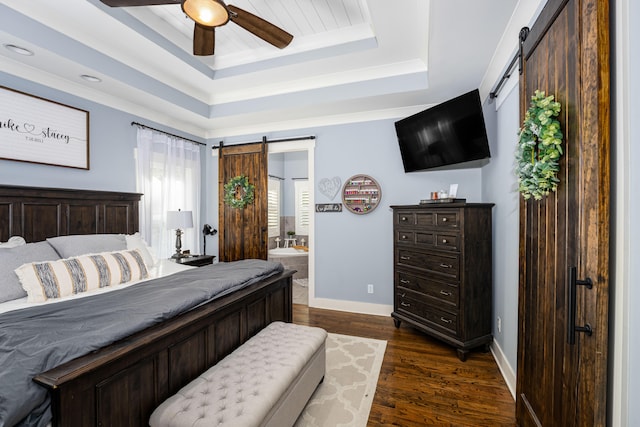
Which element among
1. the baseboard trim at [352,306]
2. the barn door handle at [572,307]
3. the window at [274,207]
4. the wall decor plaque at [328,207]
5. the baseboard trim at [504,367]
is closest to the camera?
the barn door handle at [572,307]

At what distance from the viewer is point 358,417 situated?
199 centimetres

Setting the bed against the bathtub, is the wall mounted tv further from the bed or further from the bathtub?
the bathtub

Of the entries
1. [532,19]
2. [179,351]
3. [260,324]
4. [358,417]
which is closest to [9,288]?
[179,351]

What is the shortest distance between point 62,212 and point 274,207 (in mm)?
4412

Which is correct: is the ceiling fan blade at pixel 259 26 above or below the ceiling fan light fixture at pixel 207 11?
above

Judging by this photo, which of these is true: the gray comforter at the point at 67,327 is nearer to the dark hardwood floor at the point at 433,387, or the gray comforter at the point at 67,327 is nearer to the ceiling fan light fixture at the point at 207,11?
the dark hardwood floor at the point at 433,387

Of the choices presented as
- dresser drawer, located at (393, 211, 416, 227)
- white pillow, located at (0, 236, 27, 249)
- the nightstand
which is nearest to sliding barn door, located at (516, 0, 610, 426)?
dresser drawer, located at (393, 211, 416, 227)

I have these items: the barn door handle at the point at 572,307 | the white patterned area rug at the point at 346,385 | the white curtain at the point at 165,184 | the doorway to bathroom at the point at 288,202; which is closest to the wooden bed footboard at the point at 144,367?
the white patterned area rug at the point at 346,385

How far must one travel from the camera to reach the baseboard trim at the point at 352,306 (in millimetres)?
3910

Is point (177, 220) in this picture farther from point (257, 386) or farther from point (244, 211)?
point (257, 386)

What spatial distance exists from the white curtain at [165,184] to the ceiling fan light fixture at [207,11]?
2.14 meters

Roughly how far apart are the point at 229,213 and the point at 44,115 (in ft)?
7.91

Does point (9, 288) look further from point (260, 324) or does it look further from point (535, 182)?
point (535, 182)

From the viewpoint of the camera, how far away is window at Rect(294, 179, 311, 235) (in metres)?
7.26
